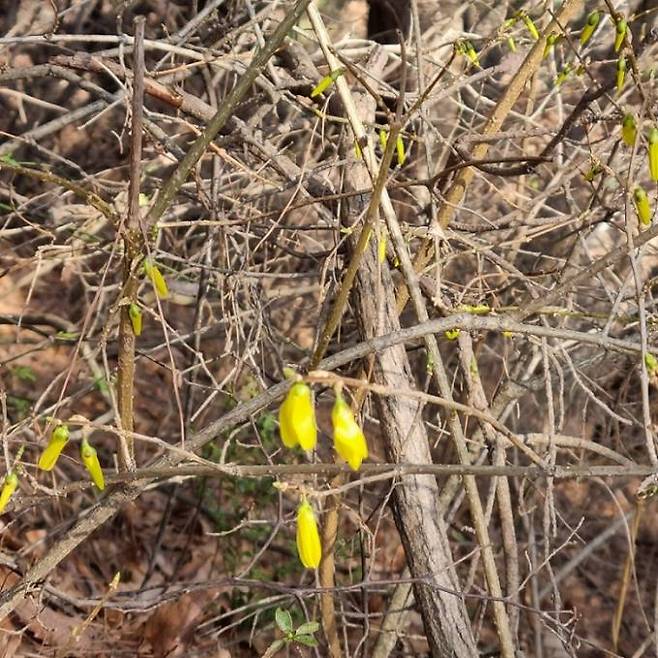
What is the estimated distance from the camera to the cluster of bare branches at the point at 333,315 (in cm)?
198

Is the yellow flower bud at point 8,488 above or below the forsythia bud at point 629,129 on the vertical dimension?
below

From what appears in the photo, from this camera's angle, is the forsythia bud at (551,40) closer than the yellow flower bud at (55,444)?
No

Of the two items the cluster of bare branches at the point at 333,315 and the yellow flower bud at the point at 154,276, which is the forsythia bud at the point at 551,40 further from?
the yellow flower bud at the point at 154,276

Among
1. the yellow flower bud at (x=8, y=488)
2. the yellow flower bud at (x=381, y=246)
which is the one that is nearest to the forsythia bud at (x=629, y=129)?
the yellow flower bud at (x=381, y=246)

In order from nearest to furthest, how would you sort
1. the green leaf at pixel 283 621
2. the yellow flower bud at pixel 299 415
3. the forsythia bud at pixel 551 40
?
the yellow flower bud at pixel 299 415
the green leaf at pixel 283 621
the forsythia bud at pixel 551 40

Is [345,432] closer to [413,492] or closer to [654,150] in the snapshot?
[413,492]

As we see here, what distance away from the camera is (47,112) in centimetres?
417

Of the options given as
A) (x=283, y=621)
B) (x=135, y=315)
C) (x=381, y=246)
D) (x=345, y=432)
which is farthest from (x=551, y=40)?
(x=283, y=621)

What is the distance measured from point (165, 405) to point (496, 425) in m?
2.85

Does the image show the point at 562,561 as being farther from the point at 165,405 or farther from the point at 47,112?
the point at 47,112

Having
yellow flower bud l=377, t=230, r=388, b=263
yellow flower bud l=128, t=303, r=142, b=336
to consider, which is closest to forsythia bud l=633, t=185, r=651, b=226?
yellow flower bud l=377, t=230, r=388, b=263

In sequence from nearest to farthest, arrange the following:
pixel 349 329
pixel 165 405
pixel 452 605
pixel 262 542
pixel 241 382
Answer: pixel 452 605, pixel 349 329, pixel 262 542, pixel 241 382, pixel 165 405

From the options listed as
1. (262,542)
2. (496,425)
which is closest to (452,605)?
(496,425)

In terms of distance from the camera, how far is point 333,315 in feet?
5.24
